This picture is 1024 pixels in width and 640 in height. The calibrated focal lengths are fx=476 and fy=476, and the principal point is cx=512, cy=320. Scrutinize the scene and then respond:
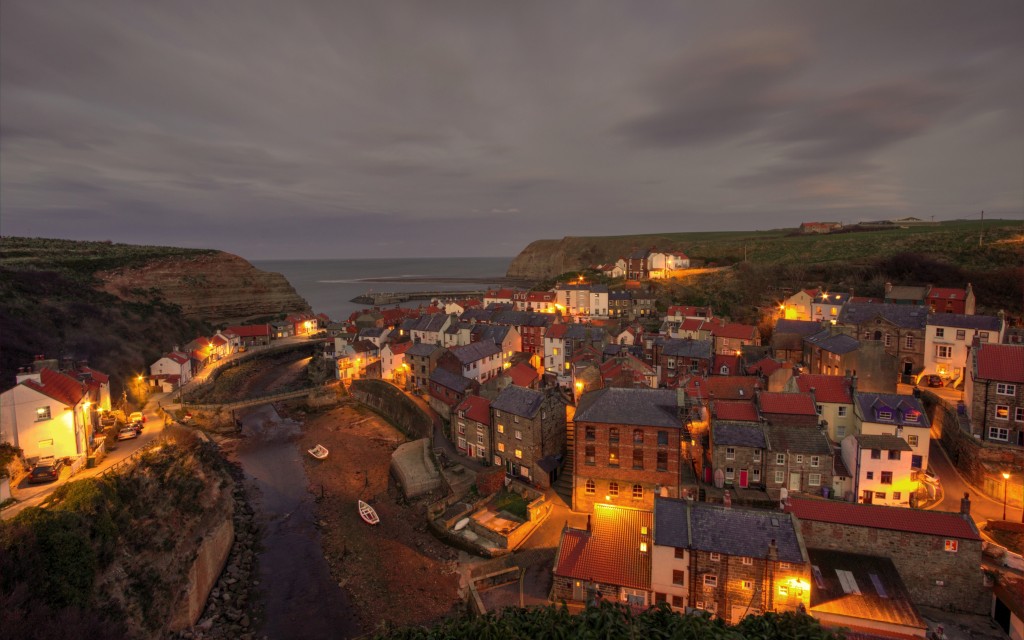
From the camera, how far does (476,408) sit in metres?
38.1

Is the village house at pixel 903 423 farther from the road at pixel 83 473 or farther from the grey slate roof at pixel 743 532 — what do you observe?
the road at pixel 83 473

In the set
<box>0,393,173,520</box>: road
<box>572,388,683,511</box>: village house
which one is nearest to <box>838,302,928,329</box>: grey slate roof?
<box>572,388,683,511</box>: village house

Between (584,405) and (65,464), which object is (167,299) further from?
(584,405)

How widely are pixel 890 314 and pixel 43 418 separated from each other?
2576 inches

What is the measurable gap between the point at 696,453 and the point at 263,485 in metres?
33.0

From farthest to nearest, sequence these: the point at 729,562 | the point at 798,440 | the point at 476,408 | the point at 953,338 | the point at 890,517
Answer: the point at 953,338
the point at 476,408
the point at 798,440
the point at 890,517
the point at 729,562

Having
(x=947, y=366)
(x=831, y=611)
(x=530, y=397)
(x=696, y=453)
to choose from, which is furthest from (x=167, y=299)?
(x=947, y=366)

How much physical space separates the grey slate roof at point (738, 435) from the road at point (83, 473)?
3572 centimetres

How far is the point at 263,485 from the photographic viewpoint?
3784 centimetres

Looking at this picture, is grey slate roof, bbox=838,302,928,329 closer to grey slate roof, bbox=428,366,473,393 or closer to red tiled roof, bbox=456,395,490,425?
red tiled roof, bbox=456,395,490,425

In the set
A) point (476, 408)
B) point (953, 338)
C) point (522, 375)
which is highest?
point (953, 338)

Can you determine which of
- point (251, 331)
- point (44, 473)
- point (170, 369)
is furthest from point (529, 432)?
point (251, 331)

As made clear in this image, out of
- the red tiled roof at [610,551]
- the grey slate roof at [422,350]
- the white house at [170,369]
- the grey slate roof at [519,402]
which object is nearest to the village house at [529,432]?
the grey slate roof at [519,402]

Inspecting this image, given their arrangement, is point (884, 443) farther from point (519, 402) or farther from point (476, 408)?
point (476, 408)
